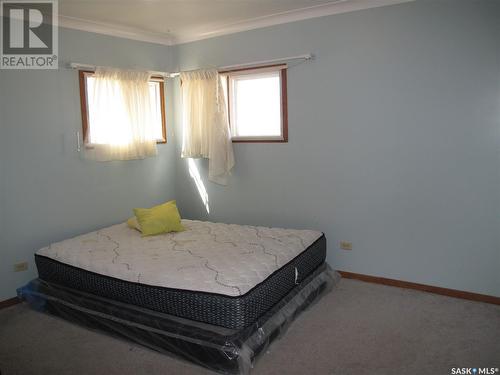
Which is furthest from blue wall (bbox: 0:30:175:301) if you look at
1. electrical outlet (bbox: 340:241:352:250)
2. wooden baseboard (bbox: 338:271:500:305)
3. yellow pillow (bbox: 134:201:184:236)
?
wooden baseboard (bbox: 338:271:500:305)

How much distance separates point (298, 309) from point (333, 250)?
1.06m

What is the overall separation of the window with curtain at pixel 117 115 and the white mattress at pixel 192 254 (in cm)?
80

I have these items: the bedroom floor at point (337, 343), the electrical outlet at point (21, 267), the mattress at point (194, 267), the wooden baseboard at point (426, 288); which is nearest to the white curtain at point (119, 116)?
the mattress at point (194, 267)

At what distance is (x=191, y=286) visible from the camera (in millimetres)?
2818

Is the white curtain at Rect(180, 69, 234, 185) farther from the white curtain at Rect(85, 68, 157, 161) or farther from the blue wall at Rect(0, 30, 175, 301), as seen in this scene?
the blue wall at Rect(0, 30, 175, 301)

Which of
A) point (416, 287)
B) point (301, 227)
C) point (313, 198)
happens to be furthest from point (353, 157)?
point (416, 287)

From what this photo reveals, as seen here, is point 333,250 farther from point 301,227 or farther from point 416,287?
point 416,287

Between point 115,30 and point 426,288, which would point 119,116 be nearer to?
point 115,30

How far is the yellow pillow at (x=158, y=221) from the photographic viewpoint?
3.97 m

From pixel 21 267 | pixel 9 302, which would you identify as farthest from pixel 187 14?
pixel 9 302

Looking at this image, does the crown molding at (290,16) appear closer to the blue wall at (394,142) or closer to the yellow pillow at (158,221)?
the blue wall at (394,142)

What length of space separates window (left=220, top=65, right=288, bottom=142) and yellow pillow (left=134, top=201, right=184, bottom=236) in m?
1.10

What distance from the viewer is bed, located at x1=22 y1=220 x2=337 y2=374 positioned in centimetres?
268

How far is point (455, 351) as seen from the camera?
274cm
